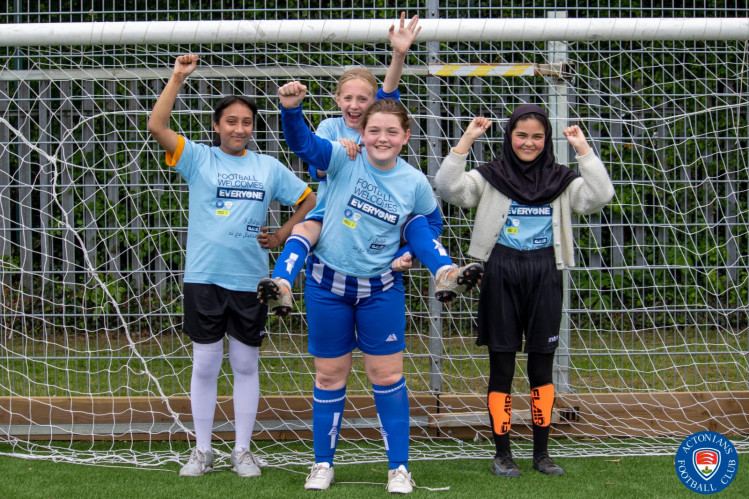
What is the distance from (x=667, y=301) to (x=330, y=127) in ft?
7.23

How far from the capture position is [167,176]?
14.9 ft

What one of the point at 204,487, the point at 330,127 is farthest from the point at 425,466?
the point at 330,127

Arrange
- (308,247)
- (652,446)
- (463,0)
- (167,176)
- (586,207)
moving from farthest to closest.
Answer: (463,0) < (167,176) < (652,446) < (586,207) < (308,247)

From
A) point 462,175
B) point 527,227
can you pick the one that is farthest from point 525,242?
point 462,175

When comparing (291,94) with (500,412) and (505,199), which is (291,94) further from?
(500,412)

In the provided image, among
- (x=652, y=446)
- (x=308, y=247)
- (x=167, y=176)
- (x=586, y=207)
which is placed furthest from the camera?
(x=167, y=176)

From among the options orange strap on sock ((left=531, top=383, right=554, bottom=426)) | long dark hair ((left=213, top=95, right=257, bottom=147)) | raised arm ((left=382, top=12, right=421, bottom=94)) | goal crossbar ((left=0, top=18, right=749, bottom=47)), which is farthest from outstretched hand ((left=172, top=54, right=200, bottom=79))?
orange strap on sock ((left=531, top=383, right=554, bottom=426))

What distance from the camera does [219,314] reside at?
12.0 ft

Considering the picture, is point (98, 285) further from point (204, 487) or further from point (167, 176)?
point (204, 487)

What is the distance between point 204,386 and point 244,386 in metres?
0.18

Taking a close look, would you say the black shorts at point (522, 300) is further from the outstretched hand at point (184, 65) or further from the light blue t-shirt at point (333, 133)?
the outstretched hand at point (184, 65)

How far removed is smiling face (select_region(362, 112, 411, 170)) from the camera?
132 inches

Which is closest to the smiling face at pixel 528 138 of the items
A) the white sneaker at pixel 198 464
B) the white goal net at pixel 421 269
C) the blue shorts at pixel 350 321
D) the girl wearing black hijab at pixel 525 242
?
the girl wearing black hijab at pixel 525 242

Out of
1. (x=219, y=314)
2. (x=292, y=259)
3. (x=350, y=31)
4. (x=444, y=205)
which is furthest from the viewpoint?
(x=444, y=205)
